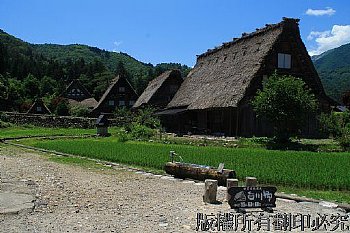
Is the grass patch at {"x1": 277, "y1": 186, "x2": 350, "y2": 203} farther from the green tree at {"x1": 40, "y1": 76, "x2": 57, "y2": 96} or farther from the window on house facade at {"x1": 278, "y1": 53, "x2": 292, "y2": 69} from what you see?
the green tree at {"x1": 40, "y1": 76, "x2": 57, "y2": 96}

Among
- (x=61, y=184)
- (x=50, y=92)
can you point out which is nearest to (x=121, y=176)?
(x=61, y=184)

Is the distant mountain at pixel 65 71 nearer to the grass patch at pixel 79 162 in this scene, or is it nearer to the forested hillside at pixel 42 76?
the forested hillside at pixel 42 76

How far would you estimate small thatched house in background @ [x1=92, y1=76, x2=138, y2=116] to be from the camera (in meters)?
60.8

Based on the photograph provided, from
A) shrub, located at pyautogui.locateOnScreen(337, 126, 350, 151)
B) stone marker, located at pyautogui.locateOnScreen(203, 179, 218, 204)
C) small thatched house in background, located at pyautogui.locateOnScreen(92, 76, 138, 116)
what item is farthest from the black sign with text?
small thatched house in background, located at pyautogui.locateOnScreen(92, 76, 138, 116)

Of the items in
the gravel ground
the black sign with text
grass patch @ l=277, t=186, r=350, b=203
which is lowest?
the gravel ground

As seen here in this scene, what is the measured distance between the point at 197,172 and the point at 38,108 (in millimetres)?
45395

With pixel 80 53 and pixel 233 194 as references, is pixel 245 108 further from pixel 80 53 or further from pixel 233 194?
pixel 80 53

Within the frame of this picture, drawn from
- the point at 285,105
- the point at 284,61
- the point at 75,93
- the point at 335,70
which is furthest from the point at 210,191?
the point at 335,70

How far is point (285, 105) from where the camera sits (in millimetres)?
22719

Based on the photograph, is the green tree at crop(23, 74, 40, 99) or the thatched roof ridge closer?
the thatched roof ridge

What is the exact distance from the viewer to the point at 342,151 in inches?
812

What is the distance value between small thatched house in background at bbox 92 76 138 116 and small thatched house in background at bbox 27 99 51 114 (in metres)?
7.98

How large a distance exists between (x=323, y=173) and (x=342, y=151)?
9.65 m

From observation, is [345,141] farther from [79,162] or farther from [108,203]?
[108,203]
